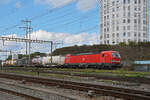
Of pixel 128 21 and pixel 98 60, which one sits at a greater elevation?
pixel 128 21

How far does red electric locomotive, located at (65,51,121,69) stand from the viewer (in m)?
29.8

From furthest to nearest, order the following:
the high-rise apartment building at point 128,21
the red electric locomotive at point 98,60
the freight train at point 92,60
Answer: the high-rise apartment building at point 128,21, the freight train at point 92,60, the red electric locomotive at point 98,60

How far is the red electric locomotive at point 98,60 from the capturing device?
1173 inches

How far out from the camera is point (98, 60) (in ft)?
104

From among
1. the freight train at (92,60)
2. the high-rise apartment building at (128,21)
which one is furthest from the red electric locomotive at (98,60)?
the high-rise apartment building at (128,21)

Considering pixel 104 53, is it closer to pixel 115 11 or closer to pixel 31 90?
pixel 31 90

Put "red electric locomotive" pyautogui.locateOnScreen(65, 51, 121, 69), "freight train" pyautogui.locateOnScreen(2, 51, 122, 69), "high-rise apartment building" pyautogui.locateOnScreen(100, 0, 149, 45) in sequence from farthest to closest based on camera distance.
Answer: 1. "high-rise apartment building" pyautogui.locateOnScreen(100, 0, 149, 45)
2. "freight train" pyautogui.locateOnScreen(2, 51, 122, 69)
3. "red electric locomotive" pyautogui.locateOnScreen(65, 51, 121, 69)

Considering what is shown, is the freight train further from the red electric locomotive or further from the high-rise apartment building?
the high-rise apartment building

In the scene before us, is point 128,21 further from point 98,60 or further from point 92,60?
point 98,60

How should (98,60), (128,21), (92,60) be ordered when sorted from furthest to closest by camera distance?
(128,21) < (92,60) < (98,60)

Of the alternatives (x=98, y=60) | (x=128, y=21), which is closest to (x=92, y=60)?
(x=98, y=60)

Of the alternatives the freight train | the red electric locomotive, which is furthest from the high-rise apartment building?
the red electric locomotive

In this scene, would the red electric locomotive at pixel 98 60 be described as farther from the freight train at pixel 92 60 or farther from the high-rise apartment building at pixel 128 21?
the high-rise apartment building at pixel 128 21

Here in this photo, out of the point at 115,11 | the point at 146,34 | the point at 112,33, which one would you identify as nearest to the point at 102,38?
the point at 112,33
